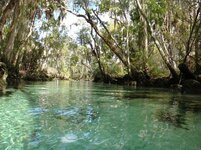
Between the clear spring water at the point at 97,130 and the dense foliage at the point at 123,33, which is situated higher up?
Result: the dense foliage at the point at 123,33

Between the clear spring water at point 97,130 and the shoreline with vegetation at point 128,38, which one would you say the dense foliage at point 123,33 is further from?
the clear spring water at point 97,130

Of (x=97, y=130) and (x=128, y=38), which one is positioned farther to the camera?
(x=128, y=38)

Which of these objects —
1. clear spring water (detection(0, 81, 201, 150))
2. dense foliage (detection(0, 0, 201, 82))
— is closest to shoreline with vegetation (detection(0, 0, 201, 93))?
dense foliage (detection(0, 0, 201, 82))

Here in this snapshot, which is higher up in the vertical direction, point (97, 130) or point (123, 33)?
point (123, 33)

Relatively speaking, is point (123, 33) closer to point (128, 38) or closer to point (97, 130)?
point (128, 38)

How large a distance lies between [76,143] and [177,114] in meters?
5.59

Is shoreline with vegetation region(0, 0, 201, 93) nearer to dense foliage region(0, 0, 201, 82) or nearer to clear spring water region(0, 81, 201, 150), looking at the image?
dense foliage region(0, 0, 201, 82)

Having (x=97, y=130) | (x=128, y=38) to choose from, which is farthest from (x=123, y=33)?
(x=97, y=130)

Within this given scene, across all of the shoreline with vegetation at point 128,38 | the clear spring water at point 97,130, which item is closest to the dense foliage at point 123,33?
the shoreline with vegetation at point 128,38

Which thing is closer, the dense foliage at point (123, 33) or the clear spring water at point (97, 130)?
the clear spring water at point (97, 130)

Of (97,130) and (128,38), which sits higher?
(128,38)

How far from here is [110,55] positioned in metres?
52.5

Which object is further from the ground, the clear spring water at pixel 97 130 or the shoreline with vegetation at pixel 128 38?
the shoreline with vegetation at pixel 128 38

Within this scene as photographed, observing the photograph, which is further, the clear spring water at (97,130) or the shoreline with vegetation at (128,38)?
the shoreline with vegetation at (128,38)
